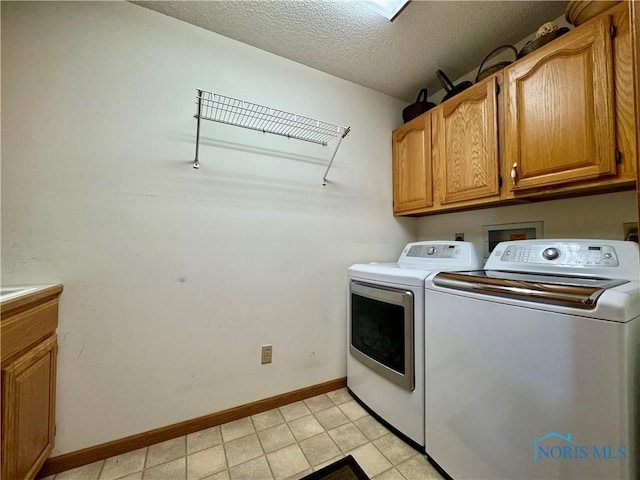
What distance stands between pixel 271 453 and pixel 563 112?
2.19 m

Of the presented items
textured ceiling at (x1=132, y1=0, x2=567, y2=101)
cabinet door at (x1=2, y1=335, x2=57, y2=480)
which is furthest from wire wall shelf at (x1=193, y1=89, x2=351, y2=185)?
cabinet door at (x1=2, y1=335, x2=57, y2=480)

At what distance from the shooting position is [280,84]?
68.7 inches

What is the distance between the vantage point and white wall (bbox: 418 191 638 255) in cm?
125

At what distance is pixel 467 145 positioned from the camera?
5.22 feet

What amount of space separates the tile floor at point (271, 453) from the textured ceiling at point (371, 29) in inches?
93.0

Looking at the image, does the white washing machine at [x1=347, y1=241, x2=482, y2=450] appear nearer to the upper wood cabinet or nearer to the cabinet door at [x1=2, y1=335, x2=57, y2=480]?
the upper wood cabinet

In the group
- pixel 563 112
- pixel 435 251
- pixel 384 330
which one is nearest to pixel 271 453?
pixel 384 330

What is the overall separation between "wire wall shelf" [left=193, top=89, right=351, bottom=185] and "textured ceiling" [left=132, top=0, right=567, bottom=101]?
1.43 ft

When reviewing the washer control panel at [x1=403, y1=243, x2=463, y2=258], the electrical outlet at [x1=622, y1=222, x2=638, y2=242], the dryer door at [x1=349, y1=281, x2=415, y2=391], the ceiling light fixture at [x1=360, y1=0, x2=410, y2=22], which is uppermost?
the ceiling light fixture at [x1=360, y1=0, x2=410, y2=22]

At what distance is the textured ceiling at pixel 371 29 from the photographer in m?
1.38

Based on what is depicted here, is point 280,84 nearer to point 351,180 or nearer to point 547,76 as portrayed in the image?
point 351,180

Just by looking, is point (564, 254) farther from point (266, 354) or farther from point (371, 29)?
point (266, 354)

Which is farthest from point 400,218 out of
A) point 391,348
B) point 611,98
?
point 611,98

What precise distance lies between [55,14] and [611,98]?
8.42 feet
